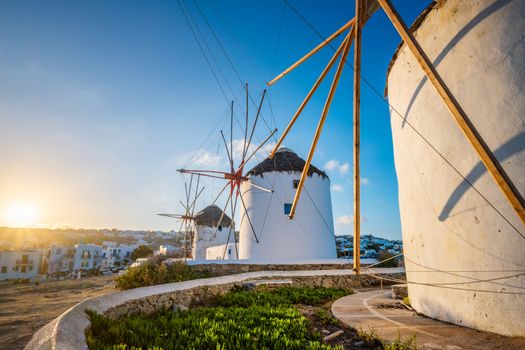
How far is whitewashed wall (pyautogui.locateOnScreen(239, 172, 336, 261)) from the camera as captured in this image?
17.2 meters

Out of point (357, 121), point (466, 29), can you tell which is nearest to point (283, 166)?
point (357, 121)

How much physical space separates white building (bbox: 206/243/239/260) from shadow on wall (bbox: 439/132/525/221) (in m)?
15.2

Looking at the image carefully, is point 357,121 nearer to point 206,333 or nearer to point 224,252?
point 206,333

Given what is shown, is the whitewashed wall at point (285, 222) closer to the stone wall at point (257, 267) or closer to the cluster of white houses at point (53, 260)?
the stone wall at point (257, 267)

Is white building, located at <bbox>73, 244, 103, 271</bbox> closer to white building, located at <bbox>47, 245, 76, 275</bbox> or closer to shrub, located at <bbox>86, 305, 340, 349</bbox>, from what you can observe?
white building, located at <bbox>47, 245, 76, 275</bbox>

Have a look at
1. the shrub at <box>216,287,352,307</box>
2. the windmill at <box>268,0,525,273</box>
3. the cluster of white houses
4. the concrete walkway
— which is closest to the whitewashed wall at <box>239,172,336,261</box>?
the shrub at <box>216,287,352,307</box>

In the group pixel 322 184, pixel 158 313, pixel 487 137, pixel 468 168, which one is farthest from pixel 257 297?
pixel 322 184

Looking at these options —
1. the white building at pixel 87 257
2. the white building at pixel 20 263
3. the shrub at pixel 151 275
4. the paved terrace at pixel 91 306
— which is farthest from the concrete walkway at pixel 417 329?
the white building at pixel 87 257

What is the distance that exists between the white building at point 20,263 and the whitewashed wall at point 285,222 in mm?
34259

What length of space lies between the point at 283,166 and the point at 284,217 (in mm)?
3608

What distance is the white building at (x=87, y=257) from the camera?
4425cm

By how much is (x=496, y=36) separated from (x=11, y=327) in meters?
9.95

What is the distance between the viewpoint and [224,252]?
77.2ft

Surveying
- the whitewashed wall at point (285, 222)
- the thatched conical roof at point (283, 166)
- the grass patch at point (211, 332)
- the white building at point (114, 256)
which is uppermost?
the thatched conical roof at point (283, 166)
